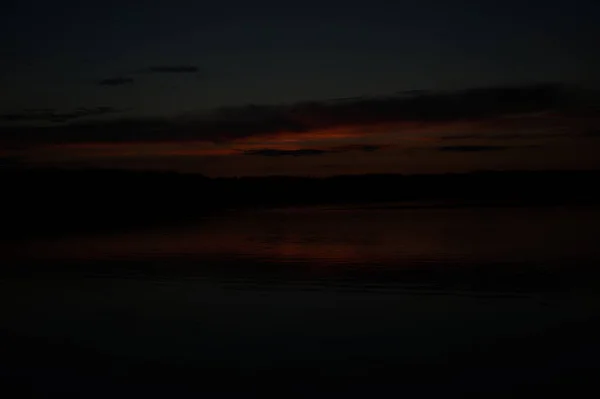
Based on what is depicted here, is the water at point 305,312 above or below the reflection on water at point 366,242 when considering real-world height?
below

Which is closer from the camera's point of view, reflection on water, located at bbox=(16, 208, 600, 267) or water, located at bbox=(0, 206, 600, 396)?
water, located at bbox=(0, 206, 600, 396)

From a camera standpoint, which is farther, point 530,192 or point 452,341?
point 530,192

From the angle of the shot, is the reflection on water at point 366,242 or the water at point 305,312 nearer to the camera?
the water at point 305,312

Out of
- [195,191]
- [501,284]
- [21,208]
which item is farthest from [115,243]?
[195,191]

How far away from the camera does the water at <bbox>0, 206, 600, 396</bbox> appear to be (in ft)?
21.8

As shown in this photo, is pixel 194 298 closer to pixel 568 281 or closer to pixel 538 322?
pixel 538 322

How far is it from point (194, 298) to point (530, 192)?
124ft

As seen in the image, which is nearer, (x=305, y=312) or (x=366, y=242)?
(x=305, y=312)

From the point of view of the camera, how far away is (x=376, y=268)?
1186cm

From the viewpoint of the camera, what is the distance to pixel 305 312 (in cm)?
877

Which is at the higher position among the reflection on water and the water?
the reflection on water

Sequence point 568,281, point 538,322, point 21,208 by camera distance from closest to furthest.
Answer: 1. point 538,322
2. point 568,281
3. point 21,208

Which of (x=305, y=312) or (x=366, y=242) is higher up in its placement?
(x=366, y=242)

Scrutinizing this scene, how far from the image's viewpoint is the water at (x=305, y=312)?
6652 mm
